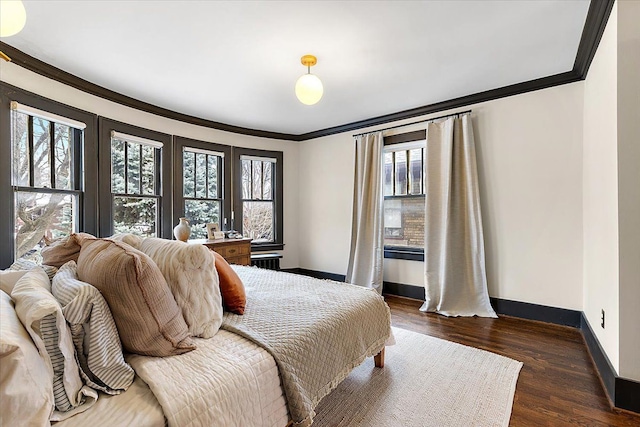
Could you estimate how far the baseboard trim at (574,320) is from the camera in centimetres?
174

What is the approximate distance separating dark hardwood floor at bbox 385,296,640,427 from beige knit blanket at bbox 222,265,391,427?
939 millimetres

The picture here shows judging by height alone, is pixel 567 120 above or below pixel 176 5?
below

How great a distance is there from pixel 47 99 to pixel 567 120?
4.98 metres

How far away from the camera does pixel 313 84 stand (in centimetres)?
234

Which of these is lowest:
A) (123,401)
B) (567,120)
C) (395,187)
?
(123,401)

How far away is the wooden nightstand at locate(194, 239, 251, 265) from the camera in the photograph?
3.70m

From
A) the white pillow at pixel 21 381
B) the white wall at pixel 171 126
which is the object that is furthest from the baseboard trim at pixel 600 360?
the white wall at pixel 171 126

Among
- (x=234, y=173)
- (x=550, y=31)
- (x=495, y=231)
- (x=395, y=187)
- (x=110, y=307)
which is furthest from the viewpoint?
(x=234, y=173)

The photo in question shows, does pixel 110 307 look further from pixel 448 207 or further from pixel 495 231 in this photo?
pixel 495 231

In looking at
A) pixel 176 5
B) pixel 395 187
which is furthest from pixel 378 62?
pixel 395 187

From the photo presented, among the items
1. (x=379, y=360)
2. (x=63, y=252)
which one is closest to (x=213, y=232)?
(x=63, y=252)

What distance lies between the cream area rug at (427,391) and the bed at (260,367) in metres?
0.27

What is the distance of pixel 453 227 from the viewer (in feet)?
11.6

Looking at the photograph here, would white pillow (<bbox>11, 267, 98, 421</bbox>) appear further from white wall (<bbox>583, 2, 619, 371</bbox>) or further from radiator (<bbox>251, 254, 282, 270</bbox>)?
radiator (<bbox>251, 254, 282, 270</bbox>)
